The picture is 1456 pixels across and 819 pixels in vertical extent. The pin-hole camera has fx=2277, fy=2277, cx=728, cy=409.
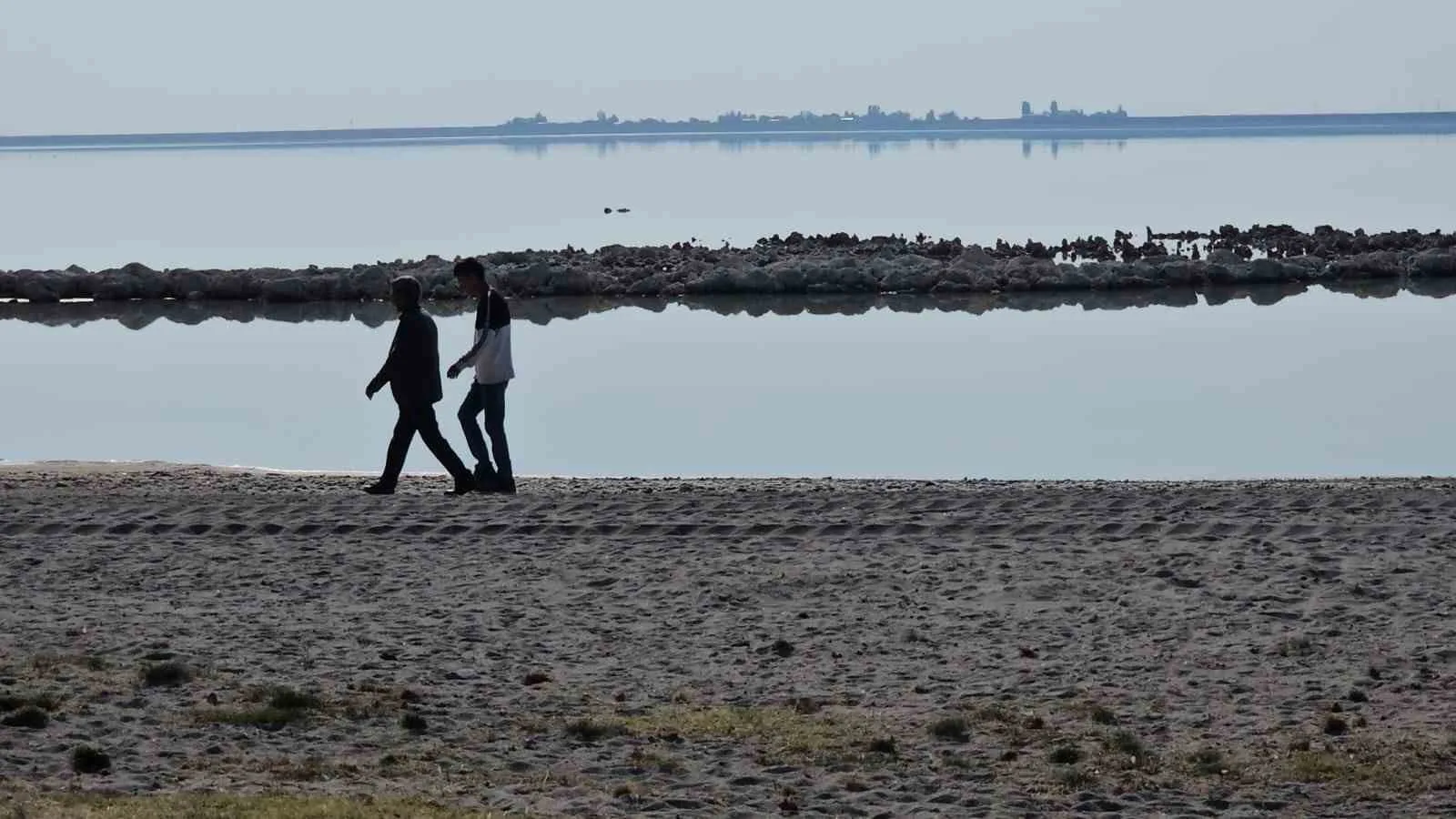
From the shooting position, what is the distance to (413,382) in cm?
1389

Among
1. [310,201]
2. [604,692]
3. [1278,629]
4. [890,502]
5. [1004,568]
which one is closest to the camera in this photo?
[604,692]

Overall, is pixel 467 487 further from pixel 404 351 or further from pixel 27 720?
pixel 27 720

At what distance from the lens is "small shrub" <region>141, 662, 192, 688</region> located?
871cm

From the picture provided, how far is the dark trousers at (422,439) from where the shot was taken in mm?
13953

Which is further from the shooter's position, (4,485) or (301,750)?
(4,485)

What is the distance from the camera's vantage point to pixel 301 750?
780 cm

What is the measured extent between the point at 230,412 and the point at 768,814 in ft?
54.4

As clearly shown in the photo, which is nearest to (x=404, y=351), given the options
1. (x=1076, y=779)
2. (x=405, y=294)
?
(x=405, y=294)

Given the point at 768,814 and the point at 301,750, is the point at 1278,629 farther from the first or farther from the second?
the point at 301,750

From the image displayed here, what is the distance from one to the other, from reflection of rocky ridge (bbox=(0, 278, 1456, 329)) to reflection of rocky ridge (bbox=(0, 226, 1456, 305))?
33 centimetres

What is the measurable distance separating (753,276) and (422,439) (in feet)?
65.4

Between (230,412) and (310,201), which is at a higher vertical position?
(310,201)

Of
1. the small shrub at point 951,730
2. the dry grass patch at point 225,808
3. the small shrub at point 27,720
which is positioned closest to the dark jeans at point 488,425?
the small shrub at point 27,720

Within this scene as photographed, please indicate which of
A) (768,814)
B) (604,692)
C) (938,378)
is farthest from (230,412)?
(768,814)
